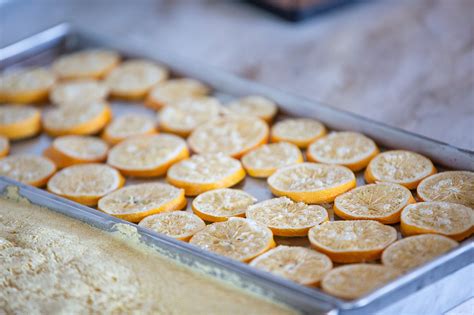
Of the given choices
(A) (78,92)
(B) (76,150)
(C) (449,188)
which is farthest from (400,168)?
(A) (78,92)

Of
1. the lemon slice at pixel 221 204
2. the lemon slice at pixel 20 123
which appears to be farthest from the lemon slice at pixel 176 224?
the lemon slice at pixel 20 123

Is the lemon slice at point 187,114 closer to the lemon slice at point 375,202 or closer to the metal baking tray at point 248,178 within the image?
the metal baking tray at point 248,178

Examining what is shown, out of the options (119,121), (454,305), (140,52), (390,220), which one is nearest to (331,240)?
(390,220)

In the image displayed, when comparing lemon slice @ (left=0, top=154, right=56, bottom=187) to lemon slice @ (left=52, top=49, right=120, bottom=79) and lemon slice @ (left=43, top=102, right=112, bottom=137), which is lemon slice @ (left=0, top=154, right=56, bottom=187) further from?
lemon slice @ (left=52, top=49, right=120, bottom=79)

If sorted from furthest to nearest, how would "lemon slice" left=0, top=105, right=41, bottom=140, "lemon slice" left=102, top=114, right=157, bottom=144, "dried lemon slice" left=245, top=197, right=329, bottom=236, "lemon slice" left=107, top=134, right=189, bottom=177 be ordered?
"lemon slice" left=0, top=105, right=41, bottom=140 < "lemon slice" left=102, top=114, right=157, bottom=144 < "lemon slice" left=107, top=134, right=189, bottom=177 < "dried lemon slice" left=245, top=197, right=329, bottom=236

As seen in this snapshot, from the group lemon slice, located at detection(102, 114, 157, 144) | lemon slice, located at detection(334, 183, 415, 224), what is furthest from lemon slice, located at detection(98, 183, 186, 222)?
lemon slice, located at detection(334, 183, 415, 224)

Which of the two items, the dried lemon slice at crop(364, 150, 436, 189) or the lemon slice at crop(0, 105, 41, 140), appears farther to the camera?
the lemon slice at crop(0, 105, 41, 140)

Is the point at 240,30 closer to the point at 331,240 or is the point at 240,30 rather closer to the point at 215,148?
the point at 215,148
